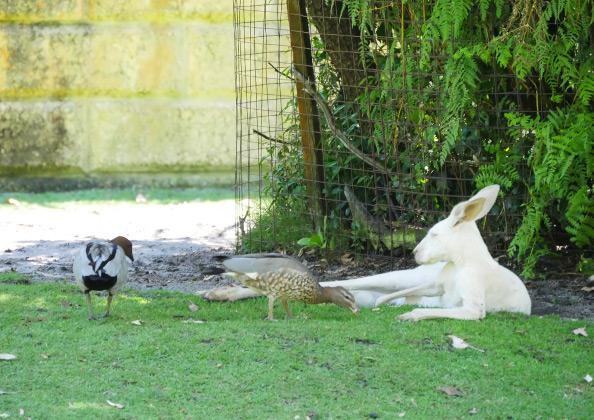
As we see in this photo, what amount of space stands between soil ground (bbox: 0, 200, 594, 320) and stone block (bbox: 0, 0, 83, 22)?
3.09 m

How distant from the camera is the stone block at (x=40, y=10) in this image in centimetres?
1279

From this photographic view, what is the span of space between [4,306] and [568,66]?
4.39 meters

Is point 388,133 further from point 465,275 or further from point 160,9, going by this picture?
point 160,9

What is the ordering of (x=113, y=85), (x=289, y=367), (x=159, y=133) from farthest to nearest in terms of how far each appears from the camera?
(x=159, y=133), (x=113, y=85), (x=289, y=367)

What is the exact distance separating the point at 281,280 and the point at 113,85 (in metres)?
8.19

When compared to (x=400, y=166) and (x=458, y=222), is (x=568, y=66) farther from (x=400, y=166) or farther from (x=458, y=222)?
(x=400, y=166)

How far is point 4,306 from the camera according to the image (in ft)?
19.9

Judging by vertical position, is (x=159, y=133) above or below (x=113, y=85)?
below

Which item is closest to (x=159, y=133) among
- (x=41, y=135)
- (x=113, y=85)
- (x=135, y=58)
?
(x=113, y=85)

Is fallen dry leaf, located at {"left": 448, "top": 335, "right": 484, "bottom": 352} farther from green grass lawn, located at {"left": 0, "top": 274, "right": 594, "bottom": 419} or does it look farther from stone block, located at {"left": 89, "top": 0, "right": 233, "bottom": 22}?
stone block, located at {"left": 89, "top": 0, "right": 233, "bottom": 22}

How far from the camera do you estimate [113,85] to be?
13094mm

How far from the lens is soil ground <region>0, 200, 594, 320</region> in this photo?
7.02 metres

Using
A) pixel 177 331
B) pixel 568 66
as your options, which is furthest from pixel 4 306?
pixel 568 66

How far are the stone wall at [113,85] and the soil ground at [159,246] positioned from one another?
5.05 ft
